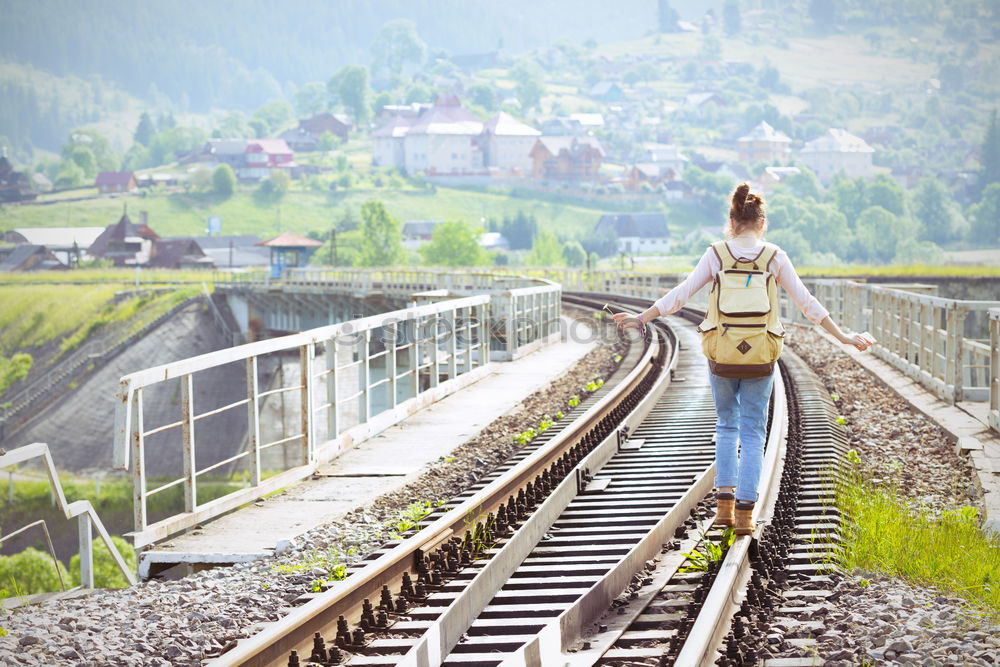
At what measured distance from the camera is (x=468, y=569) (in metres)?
6.17

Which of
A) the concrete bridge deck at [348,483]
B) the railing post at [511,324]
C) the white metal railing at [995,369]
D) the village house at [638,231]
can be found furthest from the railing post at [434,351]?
the village house at [638,231]

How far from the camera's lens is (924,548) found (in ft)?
21.0

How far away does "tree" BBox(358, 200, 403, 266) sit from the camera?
137 meters

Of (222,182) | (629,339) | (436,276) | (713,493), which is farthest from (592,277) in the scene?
(222,182)

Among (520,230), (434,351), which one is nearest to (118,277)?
(520,230)

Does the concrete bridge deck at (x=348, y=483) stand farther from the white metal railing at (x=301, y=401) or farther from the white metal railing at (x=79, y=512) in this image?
the white metal railing at (x=79, y=512)

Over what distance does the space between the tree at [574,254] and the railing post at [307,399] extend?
146433 mm

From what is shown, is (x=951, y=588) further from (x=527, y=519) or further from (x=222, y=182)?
(x=222, y=182)

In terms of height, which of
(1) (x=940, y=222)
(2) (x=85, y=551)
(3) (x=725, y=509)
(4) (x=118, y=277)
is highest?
(1) (x=940, y=222)

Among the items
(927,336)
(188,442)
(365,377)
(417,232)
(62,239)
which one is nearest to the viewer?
(188,442)

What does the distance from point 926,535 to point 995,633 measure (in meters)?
1.86

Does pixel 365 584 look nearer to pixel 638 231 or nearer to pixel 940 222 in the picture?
pixel 638 231

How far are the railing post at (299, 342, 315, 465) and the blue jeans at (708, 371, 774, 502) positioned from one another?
→ 4444mm

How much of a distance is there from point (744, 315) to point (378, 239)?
434 feet
